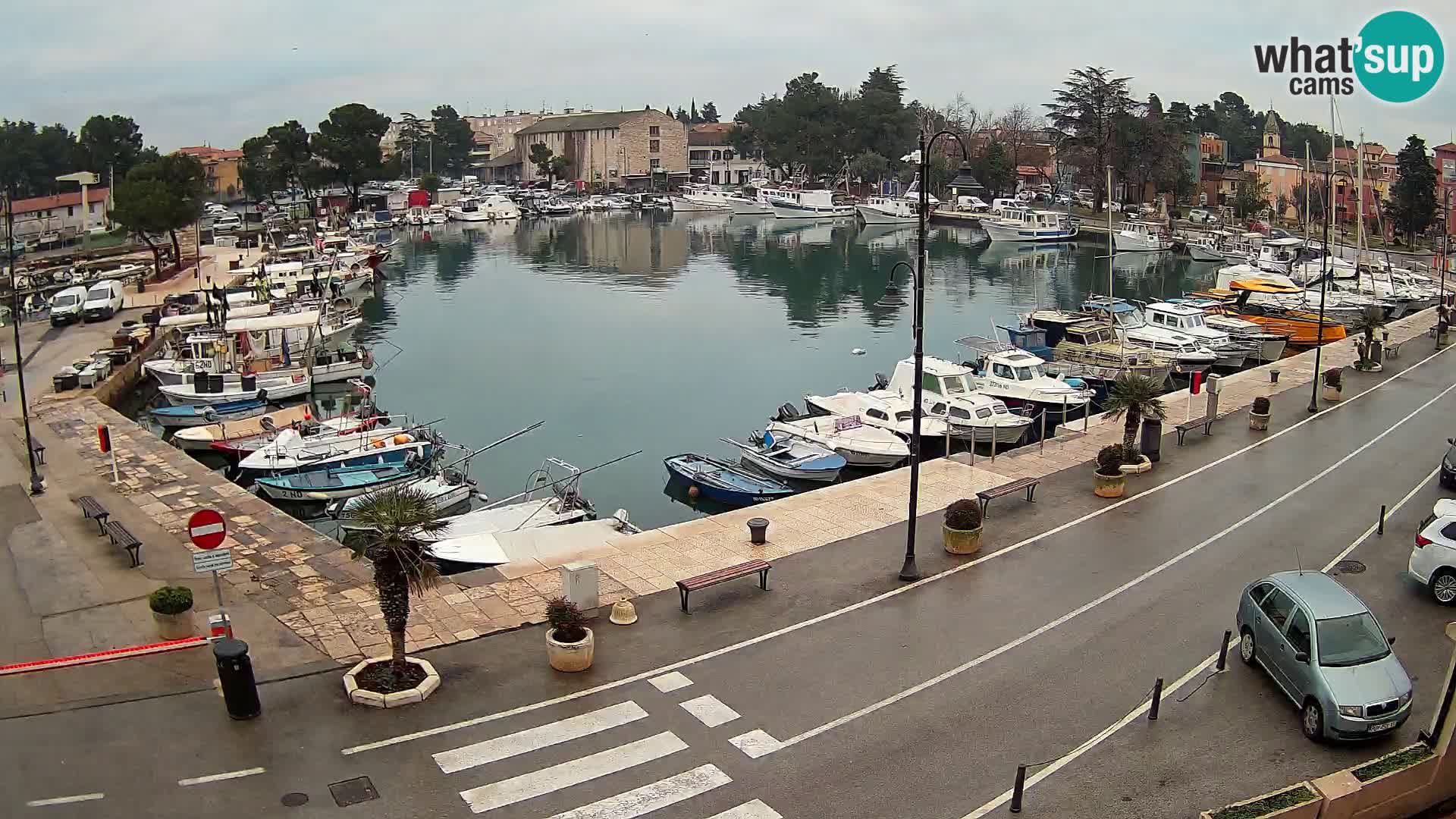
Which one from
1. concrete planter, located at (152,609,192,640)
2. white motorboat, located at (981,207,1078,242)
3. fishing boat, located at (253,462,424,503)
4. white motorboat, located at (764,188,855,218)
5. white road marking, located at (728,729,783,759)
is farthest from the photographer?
white motorboat, located at (764,188,855,218)

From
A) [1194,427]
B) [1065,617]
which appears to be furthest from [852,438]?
[1065,617]

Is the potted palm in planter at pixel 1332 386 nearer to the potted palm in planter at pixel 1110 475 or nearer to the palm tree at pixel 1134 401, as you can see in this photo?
the palm tree at pixel 1134 401

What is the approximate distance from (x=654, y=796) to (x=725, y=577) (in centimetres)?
642

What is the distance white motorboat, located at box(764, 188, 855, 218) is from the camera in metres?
141

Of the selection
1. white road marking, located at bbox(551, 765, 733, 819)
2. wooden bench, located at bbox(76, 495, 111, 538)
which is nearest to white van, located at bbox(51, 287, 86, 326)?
wooden bench, located at bbox(76, 495, 111, 538)

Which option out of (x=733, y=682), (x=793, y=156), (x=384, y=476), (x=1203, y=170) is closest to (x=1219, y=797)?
(x=733, y=682)

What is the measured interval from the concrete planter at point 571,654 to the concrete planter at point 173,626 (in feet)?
20.3

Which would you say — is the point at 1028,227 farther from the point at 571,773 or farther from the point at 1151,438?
the point at 571,773

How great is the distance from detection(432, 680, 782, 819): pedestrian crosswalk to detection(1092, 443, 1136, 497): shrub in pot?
13.0 meters

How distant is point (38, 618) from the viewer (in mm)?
18703

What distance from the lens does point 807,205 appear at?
465ft

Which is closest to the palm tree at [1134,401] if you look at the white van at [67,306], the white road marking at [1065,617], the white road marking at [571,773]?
the white road marking at [1065,617]

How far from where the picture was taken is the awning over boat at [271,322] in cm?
4478

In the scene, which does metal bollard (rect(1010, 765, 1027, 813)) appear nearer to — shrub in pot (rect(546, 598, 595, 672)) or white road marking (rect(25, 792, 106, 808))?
shrub in pot (rect(546, 598, 595, 672))
